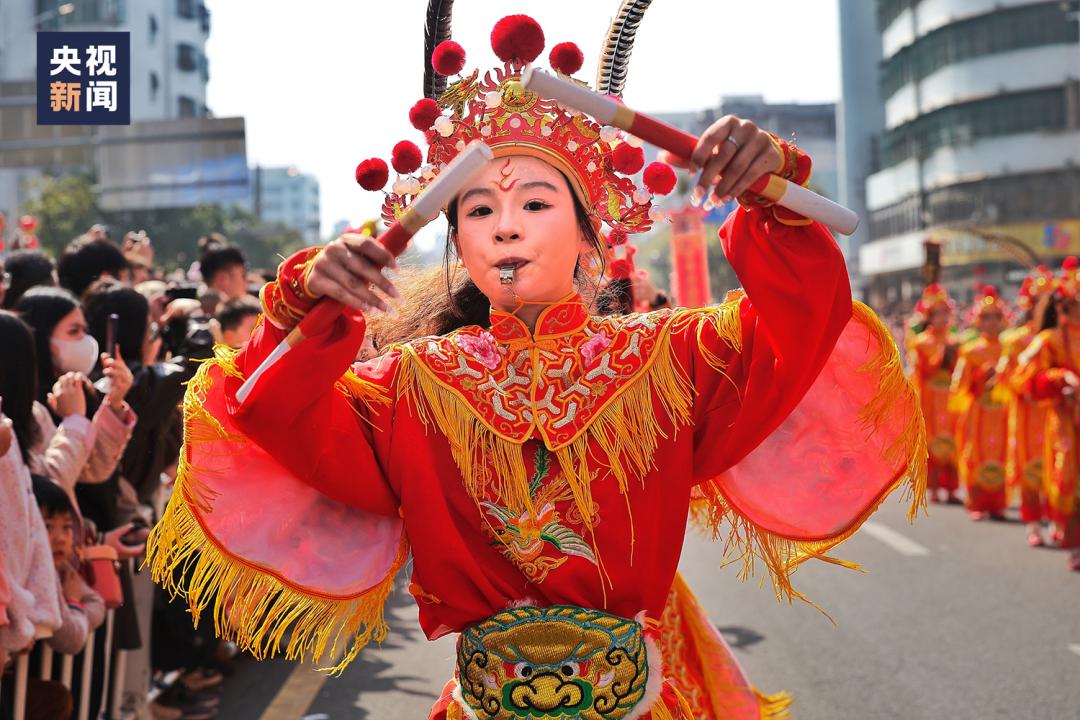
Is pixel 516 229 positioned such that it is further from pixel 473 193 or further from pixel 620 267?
pixel 620 267

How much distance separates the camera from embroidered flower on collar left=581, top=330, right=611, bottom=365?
347 cm

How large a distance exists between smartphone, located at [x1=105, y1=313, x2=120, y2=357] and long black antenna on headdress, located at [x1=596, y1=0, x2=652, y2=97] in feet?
10.8

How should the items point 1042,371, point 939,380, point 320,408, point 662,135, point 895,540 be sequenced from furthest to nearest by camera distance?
1. point 939,380
2. point 895,540
3. point 1042,371
4. point 320,408
5. point 662,135

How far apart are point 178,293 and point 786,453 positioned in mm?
5873

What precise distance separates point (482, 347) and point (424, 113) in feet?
1.88


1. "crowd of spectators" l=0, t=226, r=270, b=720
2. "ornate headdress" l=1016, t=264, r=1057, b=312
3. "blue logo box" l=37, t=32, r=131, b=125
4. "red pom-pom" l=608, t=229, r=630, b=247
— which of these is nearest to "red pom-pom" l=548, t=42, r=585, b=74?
"red pom-pom" l=608, t=229, r=630, b=247

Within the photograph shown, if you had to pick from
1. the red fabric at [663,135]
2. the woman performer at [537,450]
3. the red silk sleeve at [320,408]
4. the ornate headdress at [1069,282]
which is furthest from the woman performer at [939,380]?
the red fabric at [663,135]

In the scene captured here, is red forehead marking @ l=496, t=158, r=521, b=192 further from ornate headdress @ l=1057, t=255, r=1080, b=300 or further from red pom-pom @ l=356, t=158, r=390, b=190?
ornate headdress @ l=1057, t=255, r=1080, b=300

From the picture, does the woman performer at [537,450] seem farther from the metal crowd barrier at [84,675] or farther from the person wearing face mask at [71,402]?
the person wearing face mask at [71,402]

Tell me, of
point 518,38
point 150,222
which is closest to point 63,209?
point 150,222

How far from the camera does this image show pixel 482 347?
3.54 meters

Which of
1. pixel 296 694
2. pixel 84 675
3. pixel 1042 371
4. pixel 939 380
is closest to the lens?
pixel 84 675

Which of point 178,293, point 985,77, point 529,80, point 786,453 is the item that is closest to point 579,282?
point 786,453

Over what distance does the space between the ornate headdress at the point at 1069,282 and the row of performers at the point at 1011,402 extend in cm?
1
